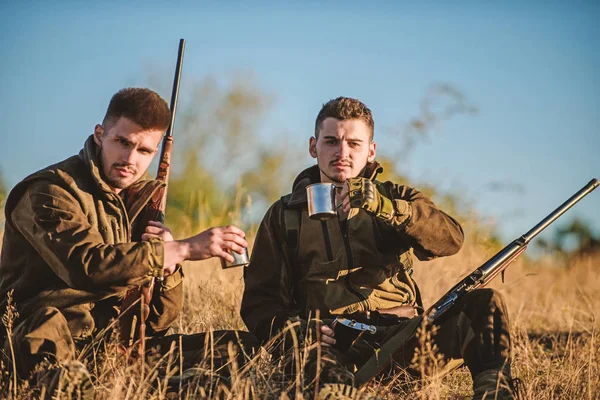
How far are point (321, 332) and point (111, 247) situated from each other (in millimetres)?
1425

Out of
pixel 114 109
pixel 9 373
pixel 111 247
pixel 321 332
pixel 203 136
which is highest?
pixel 203 136

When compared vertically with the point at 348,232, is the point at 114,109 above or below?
above

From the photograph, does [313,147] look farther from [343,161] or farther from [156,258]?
[156,258]

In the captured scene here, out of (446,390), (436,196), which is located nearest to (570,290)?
(436,196)

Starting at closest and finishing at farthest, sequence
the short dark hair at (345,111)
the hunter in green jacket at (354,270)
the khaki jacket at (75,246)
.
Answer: the khaki jacket at (75,246), the hunter in green jacket at (354,270), the short dark hair at (345,111)

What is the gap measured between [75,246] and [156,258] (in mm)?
475

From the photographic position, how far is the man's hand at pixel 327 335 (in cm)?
512

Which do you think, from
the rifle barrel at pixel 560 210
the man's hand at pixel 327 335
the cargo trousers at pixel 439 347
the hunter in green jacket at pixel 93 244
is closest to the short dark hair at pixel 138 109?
the hunter in green jacket at pixel 93 244

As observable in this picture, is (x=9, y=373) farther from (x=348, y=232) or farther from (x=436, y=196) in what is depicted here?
(x=436, y=196)

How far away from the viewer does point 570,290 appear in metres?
11.3

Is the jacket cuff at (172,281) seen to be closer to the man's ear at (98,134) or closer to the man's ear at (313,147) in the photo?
the man's ear at (98,134)

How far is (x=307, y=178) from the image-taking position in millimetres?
5988

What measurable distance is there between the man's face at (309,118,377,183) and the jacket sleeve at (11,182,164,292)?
1513 mm

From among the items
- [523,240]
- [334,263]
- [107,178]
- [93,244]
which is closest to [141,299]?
[93,244]
